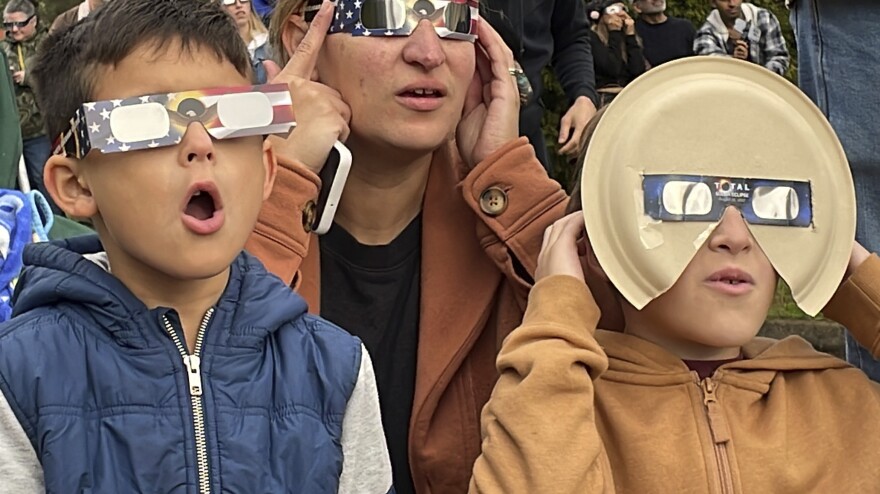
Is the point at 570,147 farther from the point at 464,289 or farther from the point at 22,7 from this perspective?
the point at 22,7

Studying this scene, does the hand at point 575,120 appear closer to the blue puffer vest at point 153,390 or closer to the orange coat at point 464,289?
the orange coat at point 464,289

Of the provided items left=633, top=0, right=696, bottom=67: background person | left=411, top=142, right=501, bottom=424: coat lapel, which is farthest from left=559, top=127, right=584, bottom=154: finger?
left=633, top=0, right=696, bottom=67: background person

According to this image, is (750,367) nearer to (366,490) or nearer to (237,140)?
(366,490)

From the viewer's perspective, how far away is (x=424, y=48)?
2912 millimetres

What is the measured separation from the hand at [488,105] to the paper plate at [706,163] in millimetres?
500

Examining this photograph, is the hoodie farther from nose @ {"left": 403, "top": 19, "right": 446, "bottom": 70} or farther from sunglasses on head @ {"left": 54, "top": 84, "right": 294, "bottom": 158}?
sunglasses on head @ {"left": 54, "top": 84, "right": 294, "bottom": 158}

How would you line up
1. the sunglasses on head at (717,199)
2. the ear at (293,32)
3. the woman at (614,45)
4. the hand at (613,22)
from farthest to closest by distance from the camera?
the hand at (613,22)
the woman at (614,45)
the ear at (293,32)
the sunglasses on head at (717,199)

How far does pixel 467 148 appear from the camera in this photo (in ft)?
10.2

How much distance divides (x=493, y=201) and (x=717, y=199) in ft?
1.97

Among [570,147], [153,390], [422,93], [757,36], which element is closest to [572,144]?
[570,147]

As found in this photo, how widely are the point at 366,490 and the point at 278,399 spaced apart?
0.90ft

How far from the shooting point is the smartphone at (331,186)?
2.89 metres

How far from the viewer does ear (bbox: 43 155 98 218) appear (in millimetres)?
2250

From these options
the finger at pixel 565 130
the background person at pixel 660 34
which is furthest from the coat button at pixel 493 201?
the background person at pixel 660 34
